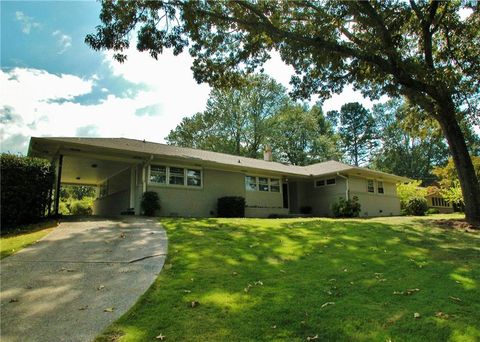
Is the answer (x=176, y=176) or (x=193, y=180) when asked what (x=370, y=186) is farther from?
(x=176, y=176)

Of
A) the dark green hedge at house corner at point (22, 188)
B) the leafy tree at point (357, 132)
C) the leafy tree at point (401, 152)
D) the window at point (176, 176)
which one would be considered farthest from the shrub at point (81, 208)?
the leafy tree at point (401, 152)

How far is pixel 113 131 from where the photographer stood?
26.0 m

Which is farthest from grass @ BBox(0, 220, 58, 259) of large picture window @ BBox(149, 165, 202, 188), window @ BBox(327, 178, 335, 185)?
window @ BBox(327, 178, 335, 185)

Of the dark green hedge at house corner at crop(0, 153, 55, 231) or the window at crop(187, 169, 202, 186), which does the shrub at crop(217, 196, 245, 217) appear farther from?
the dark green hedge at house corner at crop(0, 153, 55, 231)

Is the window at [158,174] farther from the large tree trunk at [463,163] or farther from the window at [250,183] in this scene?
the large tree trunk at [463,163]

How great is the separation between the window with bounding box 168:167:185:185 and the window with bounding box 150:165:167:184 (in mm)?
343

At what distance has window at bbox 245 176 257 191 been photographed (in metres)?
20.6

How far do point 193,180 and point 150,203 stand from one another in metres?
3.14

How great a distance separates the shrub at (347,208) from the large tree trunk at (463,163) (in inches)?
271

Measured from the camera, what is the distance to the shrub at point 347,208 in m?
20.2

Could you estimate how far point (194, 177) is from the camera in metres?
18.0

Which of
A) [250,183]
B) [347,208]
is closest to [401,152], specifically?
[347,208]

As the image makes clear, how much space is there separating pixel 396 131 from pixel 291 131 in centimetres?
2199

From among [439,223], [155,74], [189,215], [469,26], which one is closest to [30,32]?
[155,74]
